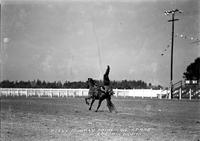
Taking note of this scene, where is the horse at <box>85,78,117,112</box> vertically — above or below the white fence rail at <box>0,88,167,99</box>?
above

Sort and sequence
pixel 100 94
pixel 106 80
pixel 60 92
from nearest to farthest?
pixel 106 80 < pixel 100 94 < pixel 60 92

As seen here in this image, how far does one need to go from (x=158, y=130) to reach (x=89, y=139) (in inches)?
117

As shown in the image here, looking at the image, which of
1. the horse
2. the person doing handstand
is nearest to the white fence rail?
the horse

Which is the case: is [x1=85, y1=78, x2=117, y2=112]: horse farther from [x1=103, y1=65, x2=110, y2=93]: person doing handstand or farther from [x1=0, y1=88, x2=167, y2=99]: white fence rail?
[x1=0, y1=88, x2=167, y2=99]: white fence rail

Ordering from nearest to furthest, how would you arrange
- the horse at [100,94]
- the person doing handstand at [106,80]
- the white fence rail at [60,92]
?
the person doing handstand at [106,80], the horse at [100,94], the white fence rail at [60,92]

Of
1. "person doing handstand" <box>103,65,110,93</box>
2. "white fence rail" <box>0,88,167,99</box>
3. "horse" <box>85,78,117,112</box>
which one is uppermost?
"person doing handstand" <box>103,65,110,93</box>

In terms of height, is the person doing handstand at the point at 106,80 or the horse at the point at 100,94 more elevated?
the person doing handstand at the point at 106,80

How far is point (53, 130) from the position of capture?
1213 centimetres

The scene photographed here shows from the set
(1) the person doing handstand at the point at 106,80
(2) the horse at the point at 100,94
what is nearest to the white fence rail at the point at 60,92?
(2) the horse at the point at 100,94

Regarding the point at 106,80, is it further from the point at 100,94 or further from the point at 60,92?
the point at 60,92

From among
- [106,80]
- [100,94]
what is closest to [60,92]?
[100,94]

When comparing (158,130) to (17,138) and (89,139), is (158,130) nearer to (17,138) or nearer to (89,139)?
(89,139)

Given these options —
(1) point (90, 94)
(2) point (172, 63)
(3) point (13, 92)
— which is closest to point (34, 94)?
(3) point (13, 92)

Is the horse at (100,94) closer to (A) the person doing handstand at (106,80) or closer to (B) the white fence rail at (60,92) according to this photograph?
(A) the person doing handstand at (106,80)
